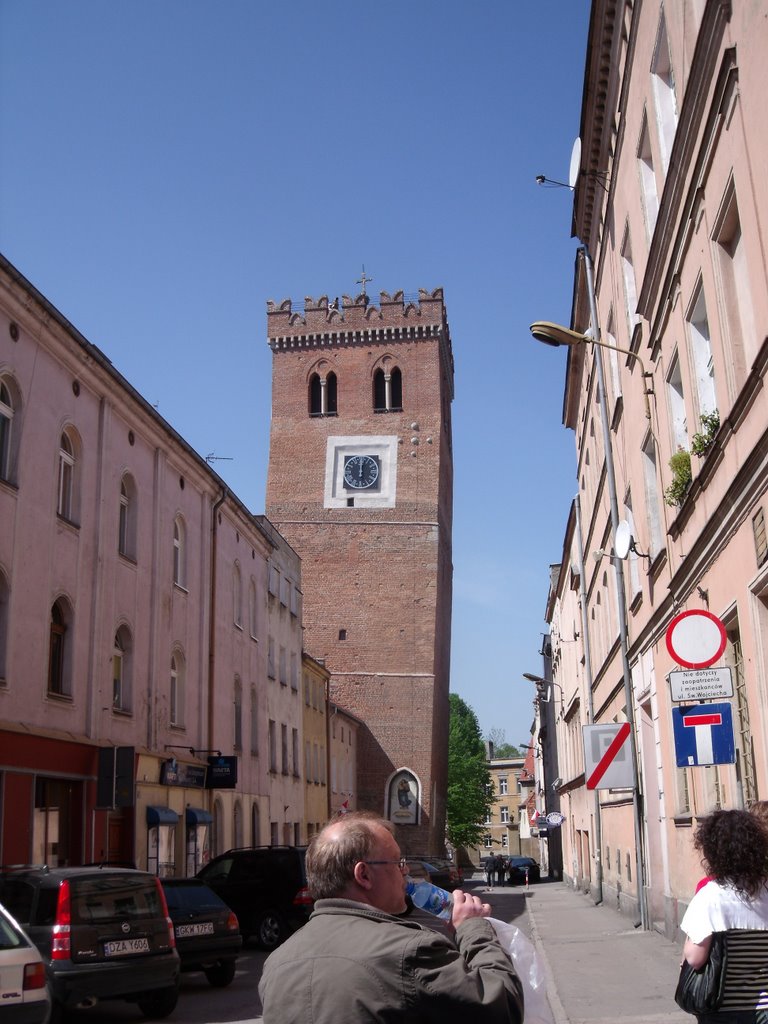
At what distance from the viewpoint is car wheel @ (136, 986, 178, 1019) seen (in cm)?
1223

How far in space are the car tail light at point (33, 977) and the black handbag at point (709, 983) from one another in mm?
6196

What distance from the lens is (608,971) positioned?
13.1 m

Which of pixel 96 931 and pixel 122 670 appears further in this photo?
pixel 122 670

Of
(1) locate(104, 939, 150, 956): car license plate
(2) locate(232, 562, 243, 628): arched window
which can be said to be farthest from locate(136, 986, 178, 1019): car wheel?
(2) locate(232, 562, 243, 628): arched window

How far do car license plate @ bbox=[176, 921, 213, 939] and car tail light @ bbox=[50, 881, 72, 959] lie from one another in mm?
3439

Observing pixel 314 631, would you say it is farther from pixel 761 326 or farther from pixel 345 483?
pixel 761 326

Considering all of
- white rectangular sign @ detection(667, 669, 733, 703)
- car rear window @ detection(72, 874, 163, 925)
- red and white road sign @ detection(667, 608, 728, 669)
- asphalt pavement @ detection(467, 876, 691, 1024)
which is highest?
red and white road sign @ detection(667, 608, 728, 669)

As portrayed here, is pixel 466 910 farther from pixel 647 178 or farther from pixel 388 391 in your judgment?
pixel 388 391

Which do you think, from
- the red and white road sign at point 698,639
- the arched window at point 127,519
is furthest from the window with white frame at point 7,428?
the red and white road sign at point 698,639

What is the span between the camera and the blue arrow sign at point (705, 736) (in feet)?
27.7

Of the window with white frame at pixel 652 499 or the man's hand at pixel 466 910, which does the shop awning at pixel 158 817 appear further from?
the man's hand at pixel 466 910

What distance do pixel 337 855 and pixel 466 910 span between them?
16.2 inches

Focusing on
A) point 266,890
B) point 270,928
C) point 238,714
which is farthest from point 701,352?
point 238,714

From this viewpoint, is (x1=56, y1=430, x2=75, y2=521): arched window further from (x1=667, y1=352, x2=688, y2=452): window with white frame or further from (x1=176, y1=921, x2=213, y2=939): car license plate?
(x1=667, y1=352, x2=688, y2=452): window with white frame
